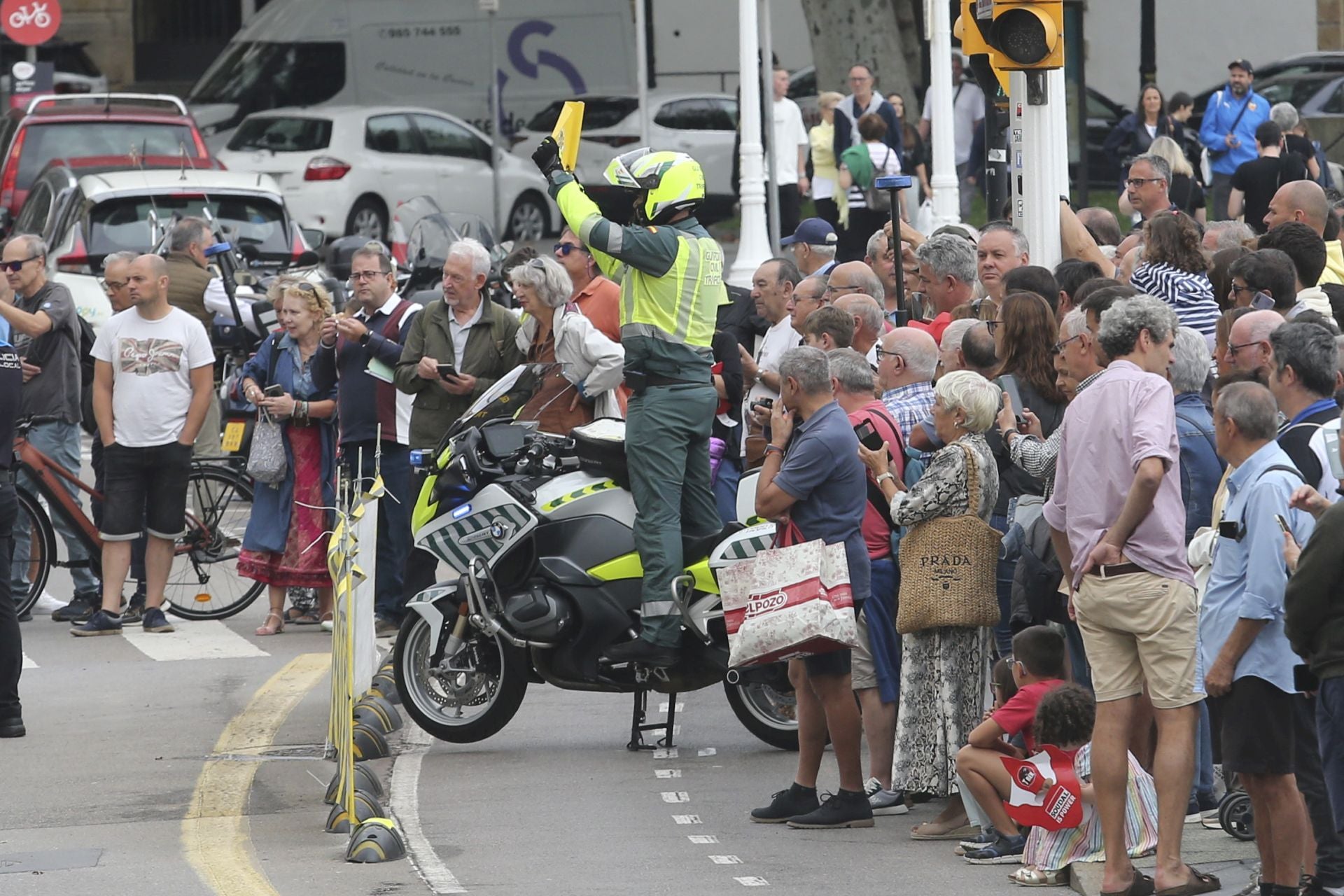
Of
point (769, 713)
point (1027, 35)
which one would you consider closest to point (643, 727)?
point (769, 713)

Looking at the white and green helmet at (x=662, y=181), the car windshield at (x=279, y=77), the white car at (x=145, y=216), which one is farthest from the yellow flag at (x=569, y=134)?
the car windshield at (x=279, y=77)

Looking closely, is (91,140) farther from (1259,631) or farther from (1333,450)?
(1259,631)

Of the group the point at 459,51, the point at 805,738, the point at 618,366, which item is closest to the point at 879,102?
the point at 459,51

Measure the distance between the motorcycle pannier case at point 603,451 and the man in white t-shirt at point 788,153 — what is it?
543 inches

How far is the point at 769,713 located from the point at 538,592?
1.17 meters

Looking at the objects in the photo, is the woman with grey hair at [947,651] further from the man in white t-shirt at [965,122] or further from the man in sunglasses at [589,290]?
the man in white t-shirt at [965,122]

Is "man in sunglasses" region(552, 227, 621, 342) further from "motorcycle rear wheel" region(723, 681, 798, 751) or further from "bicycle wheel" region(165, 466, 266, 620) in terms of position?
"bicycle wheel" region(165, 466, 266, 620)

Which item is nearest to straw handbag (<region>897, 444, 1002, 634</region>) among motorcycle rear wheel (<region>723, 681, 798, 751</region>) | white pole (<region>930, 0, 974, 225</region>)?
motorcycle rear wheel (<region>723, 681, 798, 751</region>)

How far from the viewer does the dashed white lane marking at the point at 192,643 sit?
1220 centimetres

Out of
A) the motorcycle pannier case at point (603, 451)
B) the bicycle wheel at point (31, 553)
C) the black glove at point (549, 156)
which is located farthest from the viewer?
the bicycle wheel at point (31, 553)

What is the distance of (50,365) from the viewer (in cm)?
1339

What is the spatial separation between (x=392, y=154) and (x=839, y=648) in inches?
824

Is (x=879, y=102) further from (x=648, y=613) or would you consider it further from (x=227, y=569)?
(x=648, y=613)

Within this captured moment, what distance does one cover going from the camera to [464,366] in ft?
38.3
